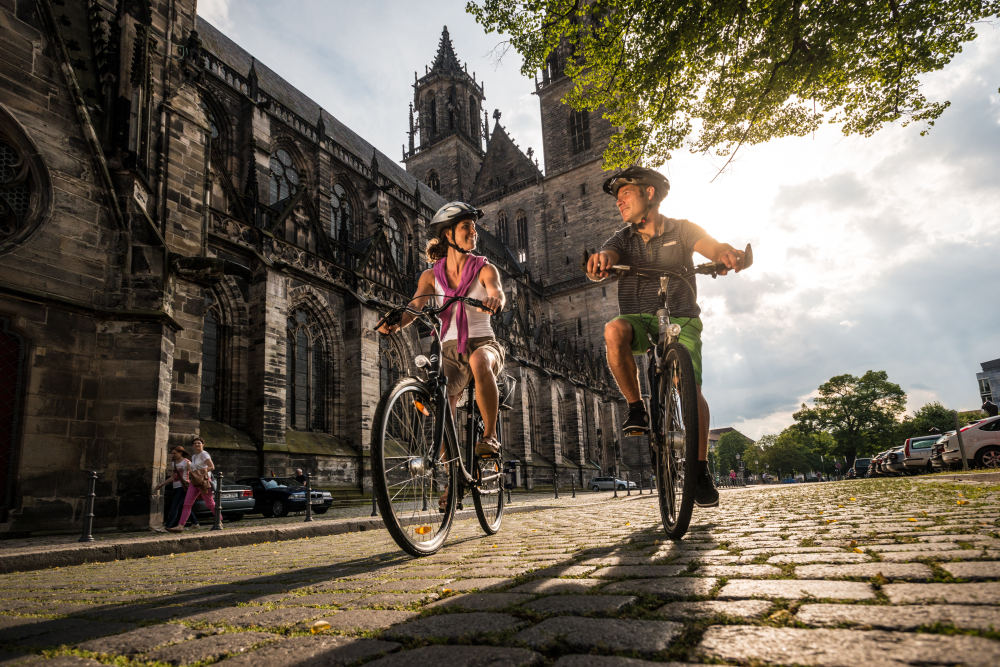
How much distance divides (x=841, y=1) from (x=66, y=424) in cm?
1215

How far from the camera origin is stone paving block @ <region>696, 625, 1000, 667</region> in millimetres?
1071

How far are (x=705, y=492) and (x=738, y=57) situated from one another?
7629 mm

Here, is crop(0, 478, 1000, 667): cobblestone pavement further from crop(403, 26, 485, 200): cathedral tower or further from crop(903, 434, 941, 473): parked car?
crop(403, 26, 485, 200): cathedral tower

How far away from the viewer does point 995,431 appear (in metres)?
14.2

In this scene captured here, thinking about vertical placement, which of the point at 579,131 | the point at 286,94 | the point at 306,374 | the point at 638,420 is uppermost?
the point at 579,131

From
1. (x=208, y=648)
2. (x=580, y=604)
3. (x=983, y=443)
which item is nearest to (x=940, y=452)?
(x=983, y=443)

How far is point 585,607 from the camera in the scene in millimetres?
1732

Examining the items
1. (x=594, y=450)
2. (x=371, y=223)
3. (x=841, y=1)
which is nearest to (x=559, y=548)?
(x=841, y=1)

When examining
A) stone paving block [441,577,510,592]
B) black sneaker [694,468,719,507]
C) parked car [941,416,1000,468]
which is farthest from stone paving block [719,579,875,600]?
parked car [941,416,1000,468]

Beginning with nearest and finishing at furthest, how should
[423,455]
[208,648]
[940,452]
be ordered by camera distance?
[208,648] → [423,455] → [940,452]

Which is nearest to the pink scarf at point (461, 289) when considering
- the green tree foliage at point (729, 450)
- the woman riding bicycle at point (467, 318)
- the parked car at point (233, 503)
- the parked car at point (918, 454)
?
the woman riding bicycle at point (467, 318)

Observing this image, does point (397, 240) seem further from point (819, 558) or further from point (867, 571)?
point (867, 571)

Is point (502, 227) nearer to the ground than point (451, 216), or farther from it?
farther from it

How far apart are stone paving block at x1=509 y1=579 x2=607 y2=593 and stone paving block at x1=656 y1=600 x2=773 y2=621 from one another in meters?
0.42
